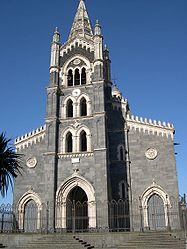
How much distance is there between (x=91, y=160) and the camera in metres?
33.4

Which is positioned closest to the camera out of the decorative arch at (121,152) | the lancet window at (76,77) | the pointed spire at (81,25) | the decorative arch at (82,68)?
the decorative arch at (121,152)

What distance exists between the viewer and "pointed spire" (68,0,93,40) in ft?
139

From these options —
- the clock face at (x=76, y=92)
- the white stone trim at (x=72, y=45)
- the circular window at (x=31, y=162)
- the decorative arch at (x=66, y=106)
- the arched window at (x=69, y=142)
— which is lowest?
the circular window at (x=31, y=162)

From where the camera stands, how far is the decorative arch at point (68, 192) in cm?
3153

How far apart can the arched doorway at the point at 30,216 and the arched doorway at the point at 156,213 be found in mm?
11781

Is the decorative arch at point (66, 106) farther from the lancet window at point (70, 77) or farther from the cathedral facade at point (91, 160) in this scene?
the lancet window at point (70, 77)

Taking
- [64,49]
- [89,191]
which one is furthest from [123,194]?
[64,49]

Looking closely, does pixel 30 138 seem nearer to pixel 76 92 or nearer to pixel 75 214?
pixel 76 92

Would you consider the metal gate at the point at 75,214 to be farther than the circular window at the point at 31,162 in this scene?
No

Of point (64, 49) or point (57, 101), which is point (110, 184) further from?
point (64, 49)

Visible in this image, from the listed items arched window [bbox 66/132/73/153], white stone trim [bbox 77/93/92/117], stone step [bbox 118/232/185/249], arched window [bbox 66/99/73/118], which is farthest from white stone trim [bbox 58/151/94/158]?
stone step [bbox 118/232/185/249]

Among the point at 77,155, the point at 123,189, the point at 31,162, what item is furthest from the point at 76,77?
the point at 123,189

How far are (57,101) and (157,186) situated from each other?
14.4m

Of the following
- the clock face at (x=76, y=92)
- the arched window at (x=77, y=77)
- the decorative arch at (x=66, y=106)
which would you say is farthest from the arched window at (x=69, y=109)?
the arched window at (x=77, y=77)
